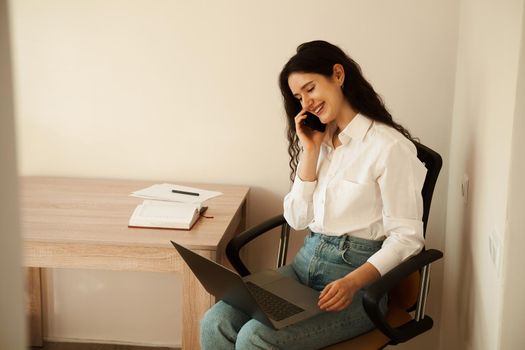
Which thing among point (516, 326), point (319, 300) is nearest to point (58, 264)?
point (319, 300)

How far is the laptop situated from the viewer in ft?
4.99

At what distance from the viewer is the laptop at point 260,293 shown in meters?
1.52

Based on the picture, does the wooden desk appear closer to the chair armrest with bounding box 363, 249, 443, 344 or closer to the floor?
the chair armrest with bounding box 363, 249, 443, 344

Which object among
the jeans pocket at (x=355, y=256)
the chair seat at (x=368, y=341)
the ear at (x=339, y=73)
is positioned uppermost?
the ear at (x=339, y=73)

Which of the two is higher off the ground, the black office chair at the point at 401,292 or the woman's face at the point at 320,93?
the woman's face at the point at 320,93

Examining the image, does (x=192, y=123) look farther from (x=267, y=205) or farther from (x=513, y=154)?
(x=513, y=154)

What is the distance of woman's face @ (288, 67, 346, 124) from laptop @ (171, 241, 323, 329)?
493mm

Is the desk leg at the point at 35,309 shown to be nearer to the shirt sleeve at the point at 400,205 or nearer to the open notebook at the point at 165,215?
the open notebook at the point at 165,215

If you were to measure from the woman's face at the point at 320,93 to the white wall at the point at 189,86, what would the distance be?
60 centimetres

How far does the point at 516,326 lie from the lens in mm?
1272

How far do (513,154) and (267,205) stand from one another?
1.37 m

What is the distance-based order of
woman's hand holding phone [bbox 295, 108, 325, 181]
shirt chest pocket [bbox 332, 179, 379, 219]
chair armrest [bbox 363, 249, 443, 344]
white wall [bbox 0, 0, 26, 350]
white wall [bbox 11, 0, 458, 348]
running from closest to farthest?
white wall [bbox 0, 0, 26, 350], chair armrest [bbox 363, 249, 443, 344], shirt chest pocket [bbox 332, 179, 379, 219], woman's hand holding phone [bbox 295, 108, 325, 181], white wall [bbox 11, 0, 458, 348]

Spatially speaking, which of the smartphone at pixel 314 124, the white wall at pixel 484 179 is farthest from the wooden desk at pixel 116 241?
the white wall at pixel 484 179

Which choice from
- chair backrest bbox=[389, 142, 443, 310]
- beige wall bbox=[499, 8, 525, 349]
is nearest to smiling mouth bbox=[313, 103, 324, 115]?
chair backrest bbox=[389, 142, 443, 310]
